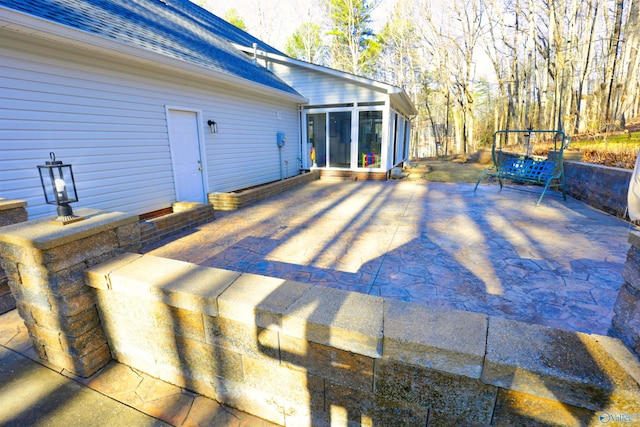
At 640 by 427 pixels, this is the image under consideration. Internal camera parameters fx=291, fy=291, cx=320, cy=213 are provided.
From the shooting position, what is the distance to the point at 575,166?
6320 mm

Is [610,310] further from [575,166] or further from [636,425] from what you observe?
[575,166]

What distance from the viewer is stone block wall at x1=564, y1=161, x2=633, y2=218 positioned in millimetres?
4707

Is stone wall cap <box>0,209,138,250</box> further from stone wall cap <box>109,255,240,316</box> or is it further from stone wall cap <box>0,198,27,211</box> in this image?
stone wall cap <box>0,198,27,211</box>

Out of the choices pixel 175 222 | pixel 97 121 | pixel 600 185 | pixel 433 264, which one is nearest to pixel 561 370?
pixel 433 264

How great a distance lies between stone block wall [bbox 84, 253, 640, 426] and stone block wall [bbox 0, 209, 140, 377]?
4.0 inches

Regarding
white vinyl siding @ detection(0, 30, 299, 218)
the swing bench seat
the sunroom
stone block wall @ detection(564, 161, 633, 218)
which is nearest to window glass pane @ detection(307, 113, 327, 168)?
the sunroom

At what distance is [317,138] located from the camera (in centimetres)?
1041

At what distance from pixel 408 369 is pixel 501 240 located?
3.28 metres

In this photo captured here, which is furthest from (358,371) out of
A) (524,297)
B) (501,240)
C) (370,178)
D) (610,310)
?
(370,178)

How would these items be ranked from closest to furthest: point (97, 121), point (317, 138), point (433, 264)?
point (433, 264)
point (97, 121)
point (317, 138)

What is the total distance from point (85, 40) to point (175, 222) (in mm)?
2624

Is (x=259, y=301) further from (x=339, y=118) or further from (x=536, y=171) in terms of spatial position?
(x=339, y=118)

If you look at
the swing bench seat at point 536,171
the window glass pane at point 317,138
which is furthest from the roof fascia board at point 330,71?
the swing bench seat at point 536,171

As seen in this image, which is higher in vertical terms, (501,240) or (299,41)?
(299,41)
